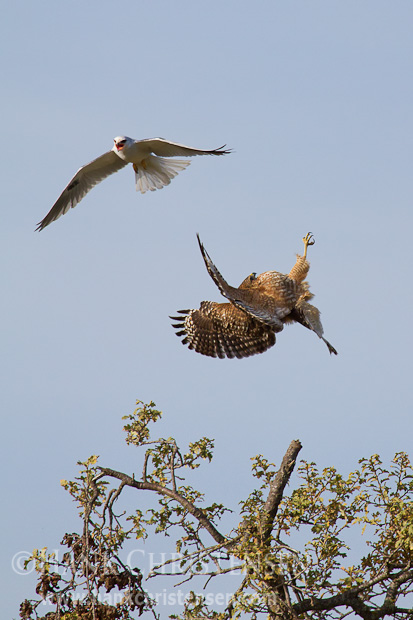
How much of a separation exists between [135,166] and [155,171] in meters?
0.38

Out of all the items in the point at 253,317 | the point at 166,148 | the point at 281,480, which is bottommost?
the point at 281,480

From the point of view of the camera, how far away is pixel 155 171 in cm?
1275

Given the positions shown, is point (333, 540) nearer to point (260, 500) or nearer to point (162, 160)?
point (260, 500)

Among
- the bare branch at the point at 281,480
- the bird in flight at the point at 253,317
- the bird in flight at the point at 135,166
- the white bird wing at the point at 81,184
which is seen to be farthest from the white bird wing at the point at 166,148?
the bare branch at the point at 281,480

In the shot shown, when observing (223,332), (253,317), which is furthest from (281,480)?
(223,332)

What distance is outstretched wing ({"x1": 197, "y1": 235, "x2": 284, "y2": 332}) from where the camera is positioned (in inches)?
344

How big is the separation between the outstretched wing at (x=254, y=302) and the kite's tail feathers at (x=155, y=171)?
3736 mm

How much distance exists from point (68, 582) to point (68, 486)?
81cm

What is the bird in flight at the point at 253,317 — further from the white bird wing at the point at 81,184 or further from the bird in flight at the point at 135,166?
the white bird wing at the point at 81,184

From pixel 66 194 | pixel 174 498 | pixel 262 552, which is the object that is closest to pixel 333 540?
pixel 262 552

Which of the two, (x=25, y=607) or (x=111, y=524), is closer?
(x=25, y=607)

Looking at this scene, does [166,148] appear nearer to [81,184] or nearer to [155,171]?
[155,171]

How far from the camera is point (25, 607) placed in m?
6.56

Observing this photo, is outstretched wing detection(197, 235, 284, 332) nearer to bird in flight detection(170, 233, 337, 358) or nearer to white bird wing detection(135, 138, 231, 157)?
bird in flight detection(170, 233, 337, 358)
